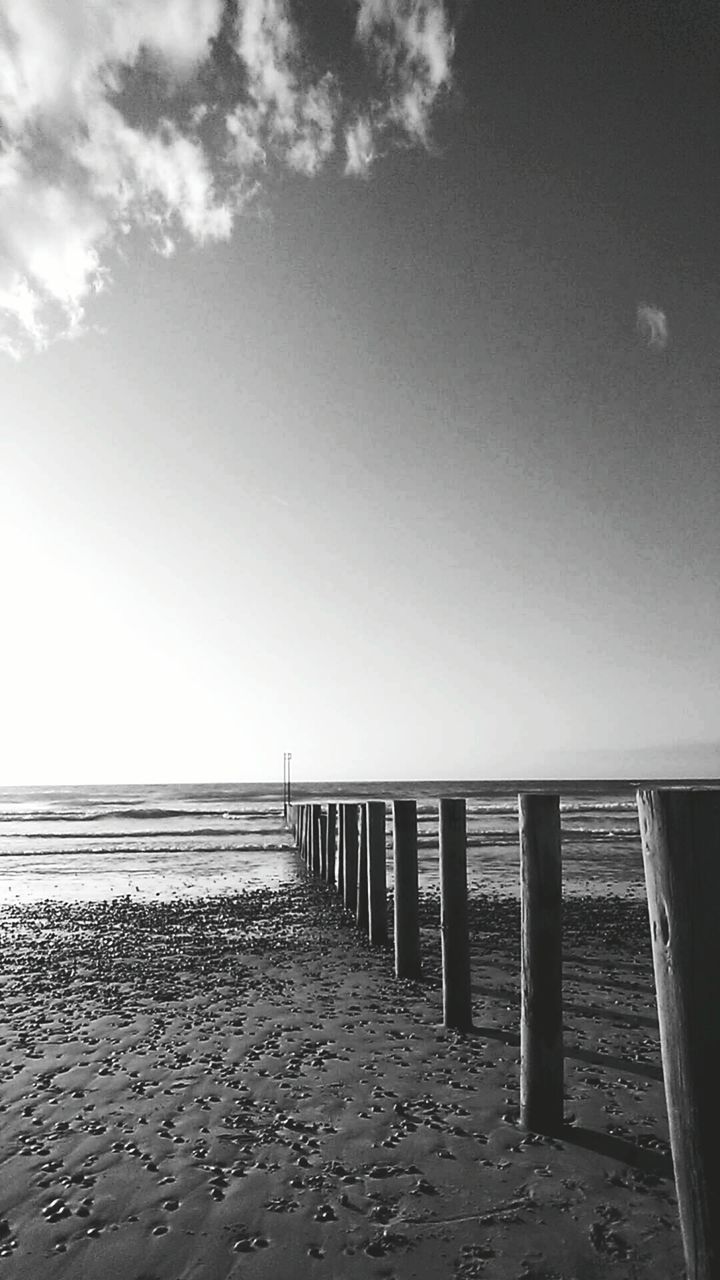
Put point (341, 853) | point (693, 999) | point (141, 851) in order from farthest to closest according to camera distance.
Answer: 1. point (141, 851)
2. point (341, 853)
3. point (693, 999)

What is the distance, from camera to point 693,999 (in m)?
2.72

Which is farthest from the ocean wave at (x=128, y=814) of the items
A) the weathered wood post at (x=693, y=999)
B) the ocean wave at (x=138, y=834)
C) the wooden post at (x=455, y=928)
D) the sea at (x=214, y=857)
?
the weathered wood post at (x=693, y=999)

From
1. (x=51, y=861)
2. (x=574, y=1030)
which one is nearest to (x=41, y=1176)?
(x=574, y=1030)

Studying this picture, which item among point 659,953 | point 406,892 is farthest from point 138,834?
point 659,953

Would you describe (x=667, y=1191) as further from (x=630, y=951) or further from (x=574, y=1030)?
(x=630, y=951)

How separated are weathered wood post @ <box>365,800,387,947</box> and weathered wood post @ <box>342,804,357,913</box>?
2157 mm

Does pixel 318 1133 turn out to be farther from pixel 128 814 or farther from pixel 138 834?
pixel 128 814

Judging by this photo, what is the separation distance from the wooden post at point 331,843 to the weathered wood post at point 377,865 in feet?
18.4

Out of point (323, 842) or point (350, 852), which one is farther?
point (323, 842)

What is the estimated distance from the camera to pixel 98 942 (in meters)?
11.5

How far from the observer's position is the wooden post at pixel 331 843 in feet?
53.3

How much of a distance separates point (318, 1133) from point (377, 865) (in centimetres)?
547

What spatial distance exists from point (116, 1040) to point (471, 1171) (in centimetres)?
394

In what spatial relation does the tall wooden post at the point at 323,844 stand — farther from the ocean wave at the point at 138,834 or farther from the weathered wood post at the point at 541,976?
the ocean wave at the point at 138,834
